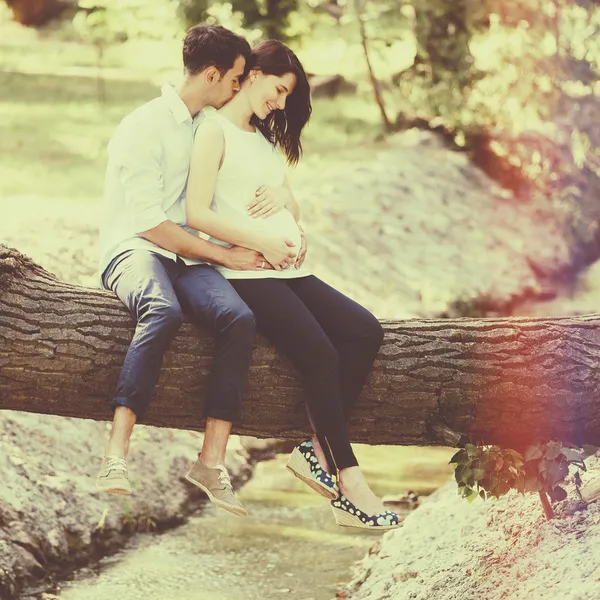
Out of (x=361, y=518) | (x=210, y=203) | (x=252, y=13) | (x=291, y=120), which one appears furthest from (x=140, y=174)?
(x=252, y=13)

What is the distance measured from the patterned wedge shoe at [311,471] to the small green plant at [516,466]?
1.76ft

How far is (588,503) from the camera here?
4414 millimetres

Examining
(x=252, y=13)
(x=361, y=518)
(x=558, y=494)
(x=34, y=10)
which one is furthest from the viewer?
(x=34, y=10)

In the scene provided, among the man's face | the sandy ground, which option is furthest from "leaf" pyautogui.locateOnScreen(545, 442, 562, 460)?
the man's face

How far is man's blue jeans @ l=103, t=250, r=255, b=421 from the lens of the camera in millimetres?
3553

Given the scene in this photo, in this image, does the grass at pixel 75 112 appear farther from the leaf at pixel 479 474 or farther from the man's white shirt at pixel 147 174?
the leaf at pixel 479 474

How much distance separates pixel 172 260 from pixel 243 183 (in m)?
0.40

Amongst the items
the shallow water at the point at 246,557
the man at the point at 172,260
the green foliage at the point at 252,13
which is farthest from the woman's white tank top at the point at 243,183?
the green foliage at the point at 252,13

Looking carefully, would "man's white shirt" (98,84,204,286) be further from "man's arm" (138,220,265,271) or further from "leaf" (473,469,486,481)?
"leaf" (473,469,486,481)

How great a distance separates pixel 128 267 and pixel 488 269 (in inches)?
308

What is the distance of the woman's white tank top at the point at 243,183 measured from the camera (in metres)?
3.99

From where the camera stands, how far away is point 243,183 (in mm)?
4027

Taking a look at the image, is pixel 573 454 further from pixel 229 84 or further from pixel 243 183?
pixel 229 84

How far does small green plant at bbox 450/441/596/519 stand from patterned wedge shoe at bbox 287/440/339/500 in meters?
0.54
